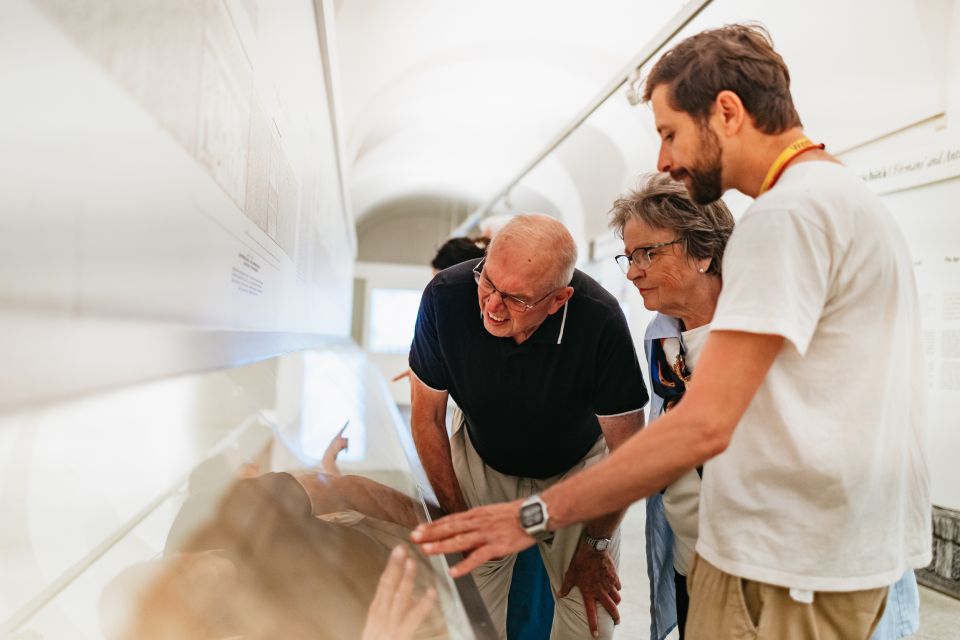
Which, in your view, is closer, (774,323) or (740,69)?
(774,323)

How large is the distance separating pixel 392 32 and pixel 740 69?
4.47 m

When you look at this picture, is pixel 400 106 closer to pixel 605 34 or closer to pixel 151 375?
pixel 605 34

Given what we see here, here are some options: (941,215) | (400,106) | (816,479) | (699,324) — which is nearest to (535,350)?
(699,324)

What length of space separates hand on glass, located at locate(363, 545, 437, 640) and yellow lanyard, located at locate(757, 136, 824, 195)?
89 centimetres

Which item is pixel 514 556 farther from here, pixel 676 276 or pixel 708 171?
pixel 708 171

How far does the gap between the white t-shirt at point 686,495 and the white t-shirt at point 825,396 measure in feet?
2.22

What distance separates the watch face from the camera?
965 millimetres

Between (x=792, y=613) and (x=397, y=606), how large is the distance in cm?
67

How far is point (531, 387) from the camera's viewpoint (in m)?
1.88

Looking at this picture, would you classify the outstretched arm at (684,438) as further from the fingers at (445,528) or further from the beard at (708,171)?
the beard at (708,171)

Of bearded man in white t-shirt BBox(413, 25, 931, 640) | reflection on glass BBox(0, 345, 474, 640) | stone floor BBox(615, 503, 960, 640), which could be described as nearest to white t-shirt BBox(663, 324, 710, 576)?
bearded man in white t-shirt BBox(413, 25, 931, 640)

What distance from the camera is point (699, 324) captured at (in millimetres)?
1789

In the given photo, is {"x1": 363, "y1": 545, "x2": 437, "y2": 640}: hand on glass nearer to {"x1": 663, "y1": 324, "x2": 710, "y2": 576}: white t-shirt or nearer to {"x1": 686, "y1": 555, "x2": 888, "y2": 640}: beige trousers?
{"x1": 686, "y1": 555, "x2": 888, "y2": 640}: beige trousers

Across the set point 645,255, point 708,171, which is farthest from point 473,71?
point 708,171
